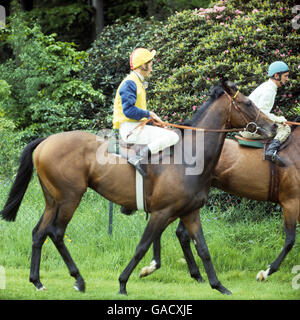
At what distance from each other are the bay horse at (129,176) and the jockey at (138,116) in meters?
0.20

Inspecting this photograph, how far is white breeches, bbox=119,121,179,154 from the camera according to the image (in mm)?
5922

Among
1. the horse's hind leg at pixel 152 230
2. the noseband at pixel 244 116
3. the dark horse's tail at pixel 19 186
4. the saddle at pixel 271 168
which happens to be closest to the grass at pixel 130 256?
the horse's hind leg at pixel 152 230

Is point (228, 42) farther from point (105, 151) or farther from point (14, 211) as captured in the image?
point (14, 211)

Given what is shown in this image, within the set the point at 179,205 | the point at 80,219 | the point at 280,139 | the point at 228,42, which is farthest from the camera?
the point at 228,42

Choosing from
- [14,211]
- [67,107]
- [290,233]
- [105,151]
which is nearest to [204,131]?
[105,151]

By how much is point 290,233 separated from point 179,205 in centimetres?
187

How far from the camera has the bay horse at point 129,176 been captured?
586 centimetres

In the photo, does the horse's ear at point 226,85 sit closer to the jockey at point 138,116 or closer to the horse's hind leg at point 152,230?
the jockey at point 138,116

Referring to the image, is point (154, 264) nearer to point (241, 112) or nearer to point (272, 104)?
point (241, 112)

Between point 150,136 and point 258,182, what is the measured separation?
1896mm

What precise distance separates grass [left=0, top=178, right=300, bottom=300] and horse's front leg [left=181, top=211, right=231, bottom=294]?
0.38 feet

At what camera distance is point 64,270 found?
7.11 meters

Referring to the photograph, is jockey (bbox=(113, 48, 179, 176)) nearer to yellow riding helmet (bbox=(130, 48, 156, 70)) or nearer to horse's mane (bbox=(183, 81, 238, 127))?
yellow riding helmet (bbox=(130, 48, 156, 70))

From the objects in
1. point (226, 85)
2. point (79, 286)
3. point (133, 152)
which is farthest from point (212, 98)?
point (79, 286)
